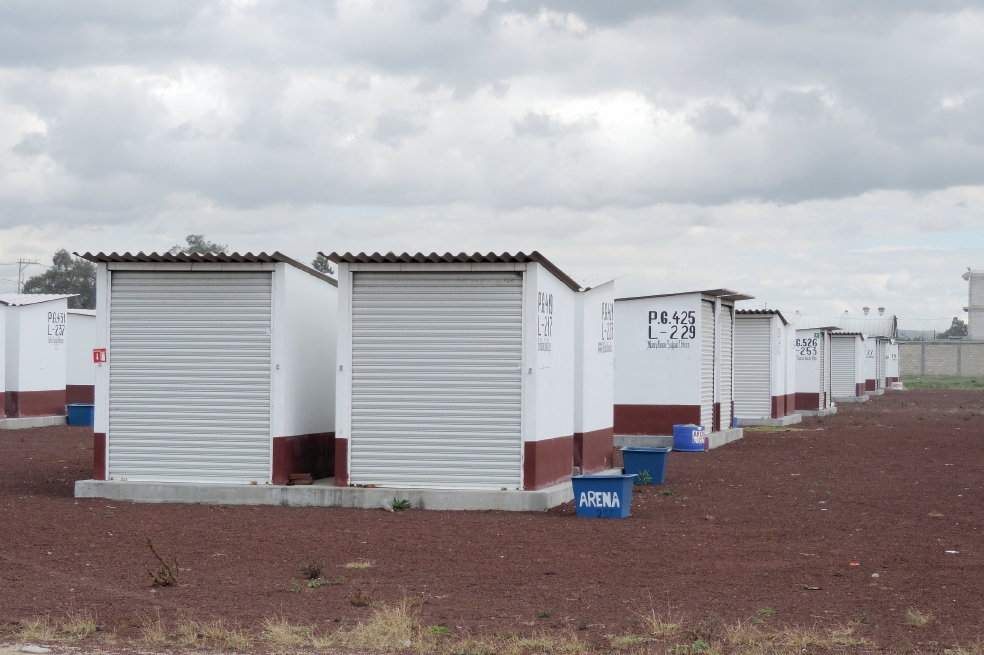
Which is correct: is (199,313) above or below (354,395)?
above

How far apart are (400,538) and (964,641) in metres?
6.05

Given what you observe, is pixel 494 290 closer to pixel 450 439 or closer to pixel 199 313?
pixel 450 439

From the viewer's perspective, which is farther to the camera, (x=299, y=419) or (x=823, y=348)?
(x=823, y=348)

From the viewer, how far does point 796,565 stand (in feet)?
34.8

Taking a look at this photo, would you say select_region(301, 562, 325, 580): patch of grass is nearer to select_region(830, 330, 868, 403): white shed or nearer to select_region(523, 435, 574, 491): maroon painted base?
select_region(523, 435, 574, 491): maroon painted base

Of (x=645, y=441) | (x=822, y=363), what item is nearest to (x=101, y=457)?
(x=645, y=441)

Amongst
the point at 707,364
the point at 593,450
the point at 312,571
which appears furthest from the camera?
the point at 707,364

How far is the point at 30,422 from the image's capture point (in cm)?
3012

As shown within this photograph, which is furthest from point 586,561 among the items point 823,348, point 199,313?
point 823,348

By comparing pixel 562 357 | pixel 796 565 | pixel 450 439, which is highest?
pixel 562 357

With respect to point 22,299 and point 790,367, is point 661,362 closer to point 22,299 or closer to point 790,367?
point 790,367

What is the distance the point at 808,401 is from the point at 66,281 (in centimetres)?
6034

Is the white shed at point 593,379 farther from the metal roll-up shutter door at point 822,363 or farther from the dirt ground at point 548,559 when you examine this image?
the metal roll-up shutter door at point 822,363

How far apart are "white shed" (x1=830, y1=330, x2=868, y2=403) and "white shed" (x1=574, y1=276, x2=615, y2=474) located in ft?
110
